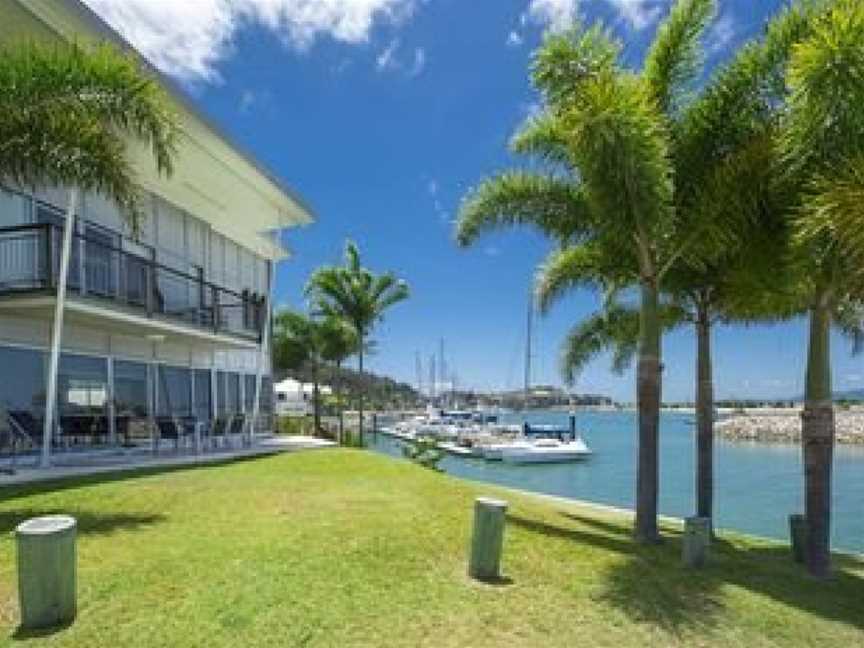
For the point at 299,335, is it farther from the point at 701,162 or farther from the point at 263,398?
the point at 701,162

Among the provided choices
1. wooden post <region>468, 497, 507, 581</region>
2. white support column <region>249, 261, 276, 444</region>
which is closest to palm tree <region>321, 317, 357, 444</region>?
white support column <region>249, 261, 276, 444</region>

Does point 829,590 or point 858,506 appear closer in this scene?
point 829,590

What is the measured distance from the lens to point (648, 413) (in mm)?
13812

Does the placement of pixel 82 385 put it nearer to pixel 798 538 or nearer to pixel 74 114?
pixel 74 114

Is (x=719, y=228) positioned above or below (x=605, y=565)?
above

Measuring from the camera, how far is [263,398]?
32.5 m

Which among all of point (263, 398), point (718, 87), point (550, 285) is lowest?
point (263, 398)

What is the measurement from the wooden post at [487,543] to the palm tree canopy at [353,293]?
116 ft

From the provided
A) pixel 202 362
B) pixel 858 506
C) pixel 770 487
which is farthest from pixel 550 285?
pixel 770 487

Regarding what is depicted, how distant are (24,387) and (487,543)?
39.8 feet

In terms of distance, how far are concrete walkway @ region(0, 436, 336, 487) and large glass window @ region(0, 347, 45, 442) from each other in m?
0.73

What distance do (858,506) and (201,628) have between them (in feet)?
96.7

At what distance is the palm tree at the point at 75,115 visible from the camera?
1117cm

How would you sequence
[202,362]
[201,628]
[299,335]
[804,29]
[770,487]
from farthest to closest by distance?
[299,335]
[770,487]
[202,362]
[804,29]
[201,628]
